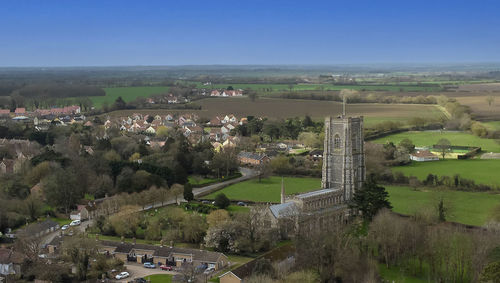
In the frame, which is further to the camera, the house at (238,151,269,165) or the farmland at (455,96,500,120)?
the farmland at (455,96,500,120)

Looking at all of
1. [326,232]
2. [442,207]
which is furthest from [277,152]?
[326,232]

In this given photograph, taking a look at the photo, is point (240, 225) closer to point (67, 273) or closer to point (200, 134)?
point (67, 273)

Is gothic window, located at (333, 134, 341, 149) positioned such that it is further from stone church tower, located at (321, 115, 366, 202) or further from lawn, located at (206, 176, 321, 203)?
lawn, located at (206, 176, 321, 203)

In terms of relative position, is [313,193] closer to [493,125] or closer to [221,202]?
[221,202]

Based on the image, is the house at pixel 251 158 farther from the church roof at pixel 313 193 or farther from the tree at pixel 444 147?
the church roof at pixel 313 193

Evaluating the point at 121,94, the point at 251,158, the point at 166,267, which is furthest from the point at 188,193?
the point at 121,94

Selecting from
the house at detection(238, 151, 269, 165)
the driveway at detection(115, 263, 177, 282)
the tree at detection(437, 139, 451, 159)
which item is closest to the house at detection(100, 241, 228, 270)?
the driveway at detection(115, 263, 177, 282)
